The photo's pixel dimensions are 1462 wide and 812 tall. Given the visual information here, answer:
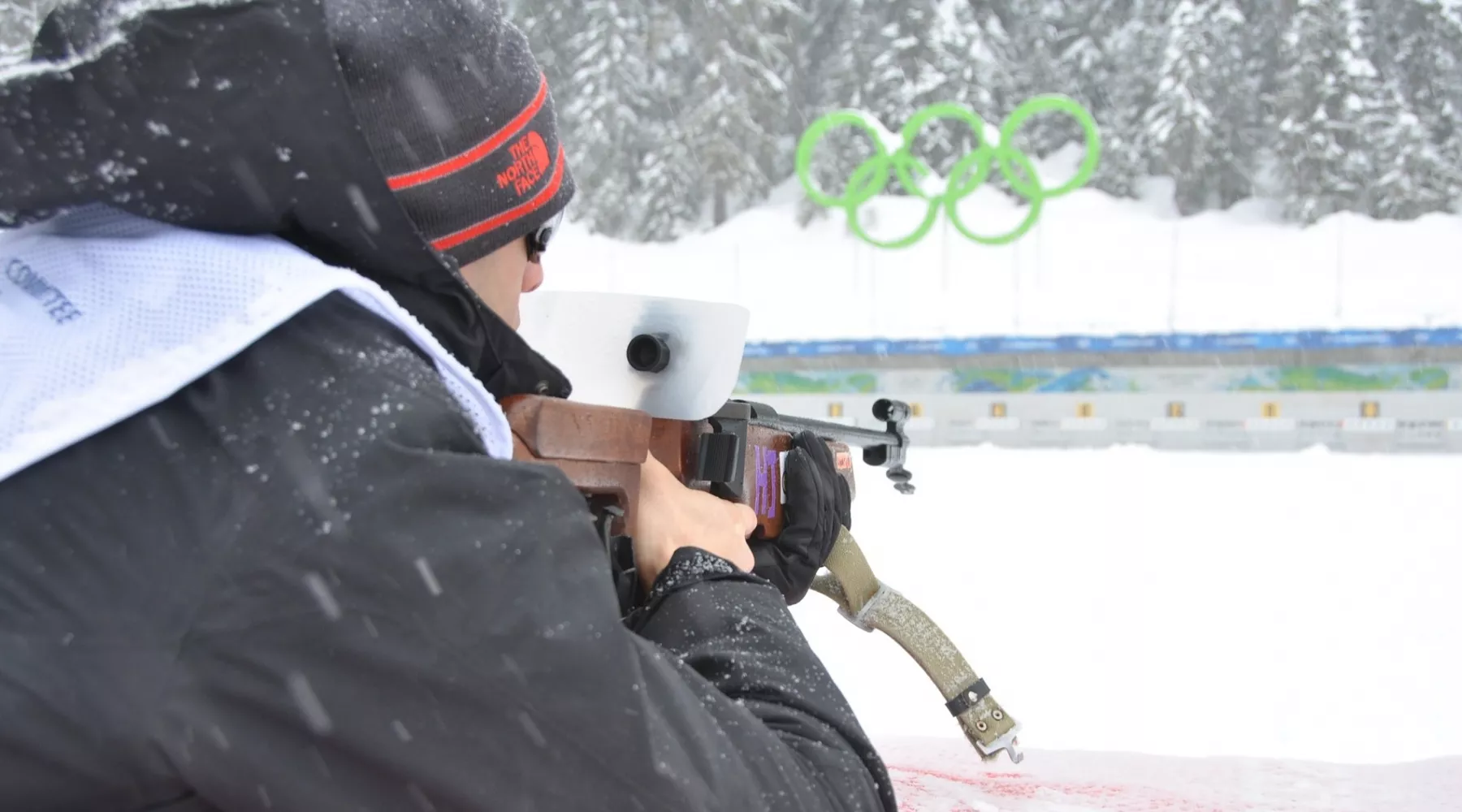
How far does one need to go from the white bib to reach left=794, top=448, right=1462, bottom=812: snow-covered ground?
219cm

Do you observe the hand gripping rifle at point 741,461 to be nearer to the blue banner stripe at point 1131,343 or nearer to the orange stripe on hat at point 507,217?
the orange stripe on hat at point 507,217

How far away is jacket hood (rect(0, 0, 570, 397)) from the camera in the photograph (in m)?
0.70

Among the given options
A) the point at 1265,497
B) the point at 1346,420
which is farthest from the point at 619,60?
the point at 1265,497

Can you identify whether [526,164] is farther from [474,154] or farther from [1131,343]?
[1131,343]

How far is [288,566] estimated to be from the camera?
2.16 ft

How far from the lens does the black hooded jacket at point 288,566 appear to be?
65 centimetres

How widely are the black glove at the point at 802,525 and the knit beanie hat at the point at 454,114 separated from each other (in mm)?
999

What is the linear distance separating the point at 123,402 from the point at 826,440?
1802 millimetres

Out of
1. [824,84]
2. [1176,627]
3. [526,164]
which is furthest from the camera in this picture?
[824,84]

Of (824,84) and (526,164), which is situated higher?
(824,84)

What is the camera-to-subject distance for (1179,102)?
1222 inches

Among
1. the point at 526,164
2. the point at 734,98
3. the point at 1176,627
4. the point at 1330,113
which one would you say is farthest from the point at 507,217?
the point at 1330,113

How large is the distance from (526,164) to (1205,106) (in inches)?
1350

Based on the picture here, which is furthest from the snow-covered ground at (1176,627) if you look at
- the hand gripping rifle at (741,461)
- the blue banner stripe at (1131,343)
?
the blue banner stripe at (1131,343)
